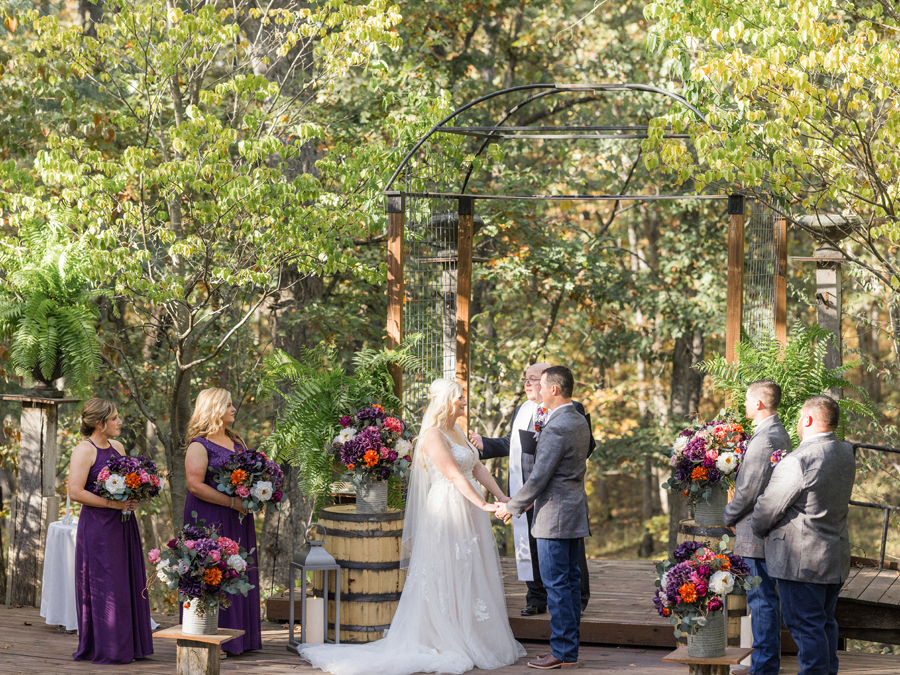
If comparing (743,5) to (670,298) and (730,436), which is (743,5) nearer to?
(730,436)

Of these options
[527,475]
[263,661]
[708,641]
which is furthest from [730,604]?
[263,661]

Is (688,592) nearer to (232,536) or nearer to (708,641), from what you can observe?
(708,641)

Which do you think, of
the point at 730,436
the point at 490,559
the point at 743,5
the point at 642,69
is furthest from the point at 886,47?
the point at 642,69

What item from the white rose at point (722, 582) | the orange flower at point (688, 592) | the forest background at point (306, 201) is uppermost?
the forest background at point (306, 201)

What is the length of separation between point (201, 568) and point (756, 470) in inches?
120

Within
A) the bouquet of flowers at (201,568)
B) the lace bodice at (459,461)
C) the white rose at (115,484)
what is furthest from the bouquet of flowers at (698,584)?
the white rose at (115,484)

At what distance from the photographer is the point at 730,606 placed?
588 centimetres

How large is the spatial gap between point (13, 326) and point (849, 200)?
6232mm

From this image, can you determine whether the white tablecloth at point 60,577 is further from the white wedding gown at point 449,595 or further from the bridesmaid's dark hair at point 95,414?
the white wedding gown at point 449,595

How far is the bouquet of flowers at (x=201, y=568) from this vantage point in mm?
4887

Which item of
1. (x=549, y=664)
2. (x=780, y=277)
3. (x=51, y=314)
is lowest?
(x=549, y=664)

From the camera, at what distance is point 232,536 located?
5789 mm

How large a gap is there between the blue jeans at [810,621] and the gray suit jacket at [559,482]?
3.82ft

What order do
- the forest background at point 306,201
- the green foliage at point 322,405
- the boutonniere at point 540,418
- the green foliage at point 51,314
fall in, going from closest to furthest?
the boutonniere at point 540,418 → the green foliage at point 322,405 → the green foliage at point 51,314 → the forest background at point 306,201
